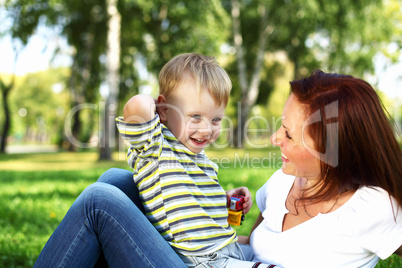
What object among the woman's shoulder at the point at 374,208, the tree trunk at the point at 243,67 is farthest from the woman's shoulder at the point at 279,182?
the tree trunk at the point at 243,67

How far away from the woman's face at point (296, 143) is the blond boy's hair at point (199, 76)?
1.44 ft

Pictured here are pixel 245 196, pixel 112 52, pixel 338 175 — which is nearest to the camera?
pixel 338 175

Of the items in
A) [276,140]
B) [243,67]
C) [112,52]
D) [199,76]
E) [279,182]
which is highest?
[112,52]

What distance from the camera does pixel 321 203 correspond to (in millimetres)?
1644

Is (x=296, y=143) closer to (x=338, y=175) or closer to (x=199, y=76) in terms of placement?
(x=338, y=175)

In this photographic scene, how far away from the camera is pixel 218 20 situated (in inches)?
541

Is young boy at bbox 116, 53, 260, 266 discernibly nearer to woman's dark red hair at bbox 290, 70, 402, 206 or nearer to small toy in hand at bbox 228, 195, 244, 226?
small toy in hand at bbox 228, 195, 244, 226

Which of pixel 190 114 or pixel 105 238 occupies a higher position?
pixel 190 114

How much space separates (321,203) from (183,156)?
28.9 inches

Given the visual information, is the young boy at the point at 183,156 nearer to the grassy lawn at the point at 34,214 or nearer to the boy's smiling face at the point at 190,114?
the boy's smiling face at the point at 190,114

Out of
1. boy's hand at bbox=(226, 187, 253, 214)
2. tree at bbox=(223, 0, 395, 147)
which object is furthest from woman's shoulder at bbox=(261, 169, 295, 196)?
tree at bbox=(223, 0, 395, 147)

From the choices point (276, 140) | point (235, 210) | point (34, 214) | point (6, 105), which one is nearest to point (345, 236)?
point (276, 140)

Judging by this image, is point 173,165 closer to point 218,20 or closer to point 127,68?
point 218,20

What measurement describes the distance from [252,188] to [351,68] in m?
17.6
